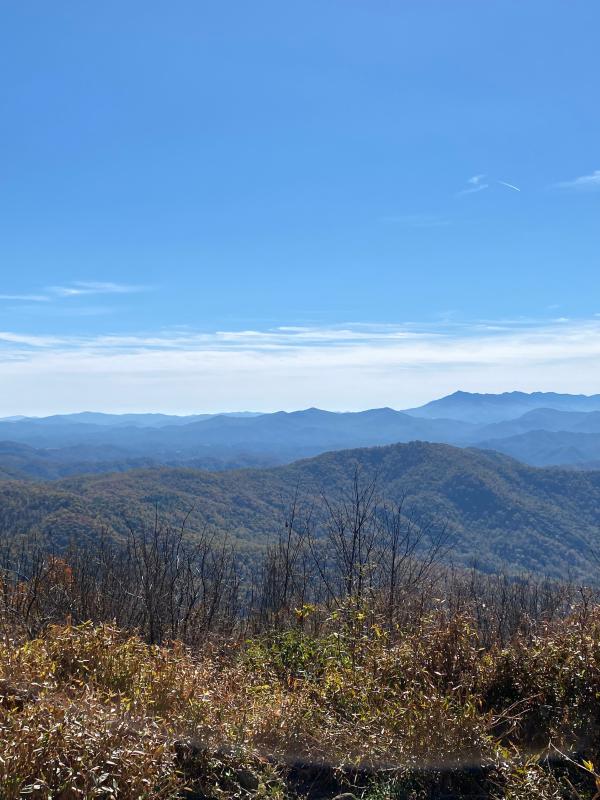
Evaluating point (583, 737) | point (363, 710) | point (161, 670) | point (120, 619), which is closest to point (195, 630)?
point (120, 619)

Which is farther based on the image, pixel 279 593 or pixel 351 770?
pixel 279 593

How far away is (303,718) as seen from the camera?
4.02 m

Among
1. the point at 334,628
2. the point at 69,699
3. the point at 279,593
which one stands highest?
the point at 69,699

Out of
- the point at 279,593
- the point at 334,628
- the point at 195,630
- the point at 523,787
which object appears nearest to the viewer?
the point at 523,787

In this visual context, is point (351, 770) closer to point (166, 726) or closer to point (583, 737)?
point (166, 726)

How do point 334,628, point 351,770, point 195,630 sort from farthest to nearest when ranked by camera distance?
point 195,630 → point 334,628 → point 351,770

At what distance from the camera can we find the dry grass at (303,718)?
330 centimetres

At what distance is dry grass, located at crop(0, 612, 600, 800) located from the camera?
3.30m

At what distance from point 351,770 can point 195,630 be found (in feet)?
15.7

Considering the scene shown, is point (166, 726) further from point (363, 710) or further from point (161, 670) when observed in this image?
point (363, 710)

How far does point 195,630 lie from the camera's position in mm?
8172

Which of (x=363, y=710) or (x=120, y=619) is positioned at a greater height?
(x=363, y=710)

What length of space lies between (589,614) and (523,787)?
6.88ft

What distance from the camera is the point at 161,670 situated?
455cm
